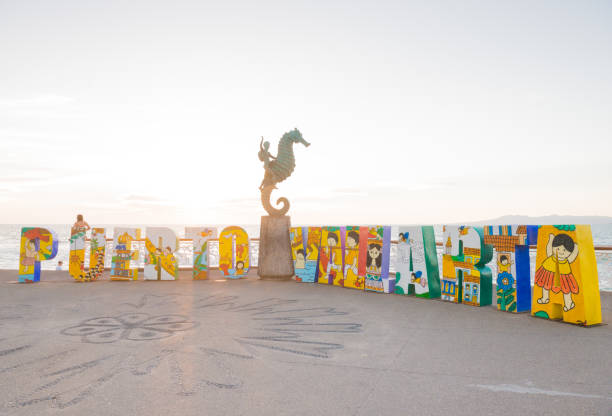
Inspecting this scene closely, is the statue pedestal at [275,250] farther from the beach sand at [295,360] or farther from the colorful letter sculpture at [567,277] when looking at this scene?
the colorful letter sculpture at [567,277]

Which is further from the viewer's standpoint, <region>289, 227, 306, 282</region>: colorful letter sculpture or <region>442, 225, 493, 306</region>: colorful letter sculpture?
<region>289, 227, 306, 282</region>: colorful letter sculpture

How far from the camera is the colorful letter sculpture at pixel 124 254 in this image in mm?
11703

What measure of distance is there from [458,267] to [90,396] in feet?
22.3

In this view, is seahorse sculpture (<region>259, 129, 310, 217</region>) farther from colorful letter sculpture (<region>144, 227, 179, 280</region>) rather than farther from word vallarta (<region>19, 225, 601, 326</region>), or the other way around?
colorful letter sculpture (<region>144, 227, 179, 280</region>)

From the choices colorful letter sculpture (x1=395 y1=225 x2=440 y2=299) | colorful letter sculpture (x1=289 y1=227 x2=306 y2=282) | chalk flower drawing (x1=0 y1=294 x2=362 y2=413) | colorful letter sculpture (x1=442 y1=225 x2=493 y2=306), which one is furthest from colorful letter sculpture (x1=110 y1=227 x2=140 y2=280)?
colorful letter sculpture (x1=442 y1=225 x2=493 y2=306)

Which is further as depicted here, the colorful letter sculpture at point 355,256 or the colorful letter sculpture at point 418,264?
the colorful letter sculpture at point 355,256

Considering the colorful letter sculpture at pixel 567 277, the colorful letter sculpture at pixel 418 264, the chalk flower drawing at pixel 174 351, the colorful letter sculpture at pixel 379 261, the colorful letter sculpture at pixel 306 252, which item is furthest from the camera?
the colorful letter sculpture at pixel 306 252

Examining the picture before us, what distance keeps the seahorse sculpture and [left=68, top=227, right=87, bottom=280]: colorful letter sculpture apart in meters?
5.17

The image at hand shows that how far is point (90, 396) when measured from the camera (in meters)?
3.67

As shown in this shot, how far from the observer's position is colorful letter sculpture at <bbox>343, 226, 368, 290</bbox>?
10164 millimetres

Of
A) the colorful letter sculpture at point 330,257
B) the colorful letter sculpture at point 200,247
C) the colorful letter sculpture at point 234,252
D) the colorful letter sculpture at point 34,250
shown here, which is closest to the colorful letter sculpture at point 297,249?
the colorful letter sculpture at point 330,257

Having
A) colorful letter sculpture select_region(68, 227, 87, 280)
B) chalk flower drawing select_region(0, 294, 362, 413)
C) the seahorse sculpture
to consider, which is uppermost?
the seahorse sculpture

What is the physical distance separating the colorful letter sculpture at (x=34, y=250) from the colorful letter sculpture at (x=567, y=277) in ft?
38.8

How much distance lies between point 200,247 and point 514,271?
7.93 meters
